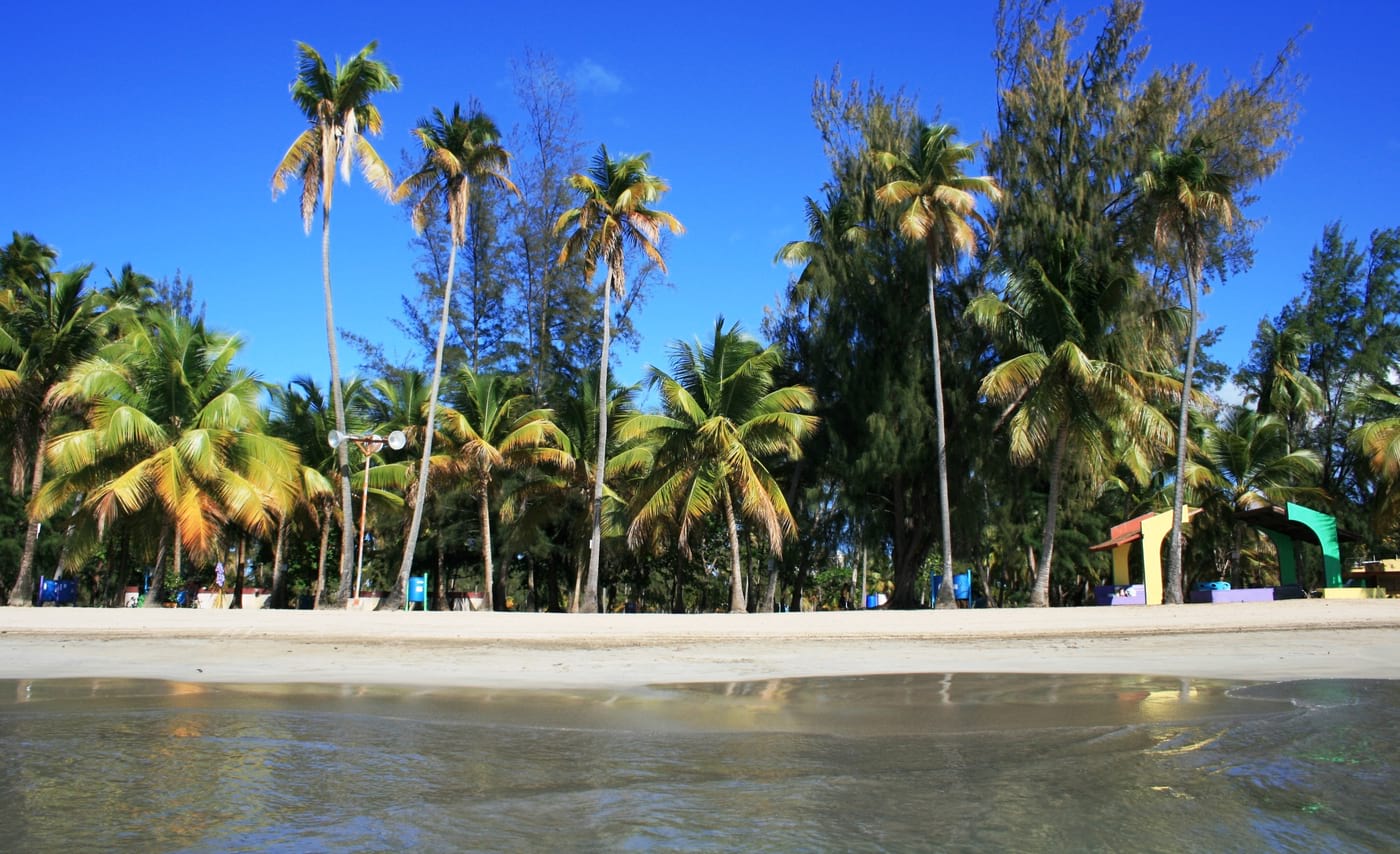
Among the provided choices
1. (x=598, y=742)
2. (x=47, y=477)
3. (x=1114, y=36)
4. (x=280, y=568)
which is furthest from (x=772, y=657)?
(x=47, y=477)

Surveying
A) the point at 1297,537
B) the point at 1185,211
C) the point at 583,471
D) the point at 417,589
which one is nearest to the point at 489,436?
the point at 583,471

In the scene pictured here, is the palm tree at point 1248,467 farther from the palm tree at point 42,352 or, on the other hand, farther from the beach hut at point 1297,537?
the palm tree at point 42,352

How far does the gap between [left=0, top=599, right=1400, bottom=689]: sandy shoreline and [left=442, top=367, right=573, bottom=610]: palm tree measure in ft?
29.8

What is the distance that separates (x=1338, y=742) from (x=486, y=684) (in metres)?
7.37

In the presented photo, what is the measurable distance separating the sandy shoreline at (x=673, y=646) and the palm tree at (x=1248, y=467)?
1489cm

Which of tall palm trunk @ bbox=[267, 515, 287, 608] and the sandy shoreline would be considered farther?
tall palm trunk @ bbox=[267, 515, 287, 608]

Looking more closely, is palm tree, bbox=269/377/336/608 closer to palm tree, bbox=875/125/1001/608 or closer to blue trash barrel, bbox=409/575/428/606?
blue trash barrel, bbox=409/575/428/606

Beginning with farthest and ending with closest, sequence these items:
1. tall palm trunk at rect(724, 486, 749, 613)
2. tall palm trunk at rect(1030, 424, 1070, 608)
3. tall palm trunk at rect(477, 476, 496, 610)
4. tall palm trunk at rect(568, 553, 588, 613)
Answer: tall palm trunk at rect(568, 553, 588, 613) → tall palm trunk at rect(477, 476, 496, 610) → tall palm trunk at rect(724, 486, 749, 613) → tall palm trunk at rect(1030, 424, 1070, 608)

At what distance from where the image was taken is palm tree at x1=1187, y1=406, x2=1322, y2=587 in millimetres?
29453

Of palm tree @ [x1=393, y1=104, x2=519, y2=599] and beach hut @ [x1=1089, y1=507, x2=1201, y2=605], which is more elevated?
palm tree @ [x1=393, y1=104, x2=519, y2=599]

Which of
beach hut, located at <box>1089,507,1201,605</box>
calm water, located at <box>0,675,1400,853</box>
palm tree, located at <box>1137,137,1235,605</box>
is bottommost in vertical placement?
calm water, located at <box>0,675,1400,853</box>

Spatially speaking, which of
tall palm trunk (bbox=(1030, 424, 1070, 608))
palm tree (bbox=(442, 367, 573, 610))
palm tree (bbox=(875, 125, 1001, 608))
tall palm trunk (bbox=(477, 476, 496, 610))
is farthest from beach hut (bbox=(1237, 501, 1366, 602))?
tall palm trunk (bbox=(477, 476, 496, 610))

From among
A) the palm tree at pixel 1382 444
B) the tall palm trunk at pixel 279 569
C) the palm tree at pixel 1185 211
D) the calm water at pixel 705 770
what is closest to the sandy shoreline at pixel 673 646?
the calm water at pixel 705 770

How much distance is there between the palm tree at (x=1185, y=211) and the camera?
2062 centimetres
